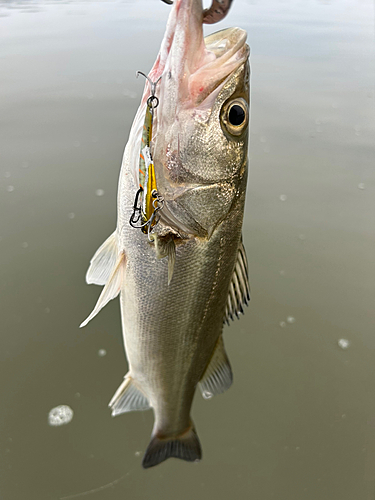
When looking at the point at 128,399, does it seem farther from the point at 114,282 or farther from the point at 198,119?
the point at 198,119

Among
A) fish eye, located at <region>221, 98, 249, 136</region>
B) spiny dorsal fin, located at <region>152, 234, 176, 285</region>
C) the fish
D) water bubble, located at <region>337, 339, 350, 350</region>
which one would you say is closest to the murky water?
water bubble, located at <region>337, 339, 350, 350</region>

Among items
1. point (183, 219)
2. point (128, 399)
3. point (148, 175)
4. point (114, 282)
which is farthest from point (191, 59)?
point (128, 399)

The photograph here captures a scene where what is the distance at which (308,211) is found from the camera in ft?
9.80

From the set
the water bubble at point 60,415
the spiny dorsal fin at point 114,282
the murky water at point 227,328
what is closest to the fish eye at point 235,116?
the spiny dorsal fin at point 114,282

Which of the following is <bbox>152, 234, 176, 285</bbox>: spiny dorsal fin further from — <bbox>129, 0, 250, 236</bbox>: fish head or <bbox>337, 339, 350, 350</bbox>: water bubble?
<bbox>337, 339, 350, 350</bbox>: water bubble

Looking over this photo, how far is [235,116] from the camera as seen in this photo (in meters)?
1.09

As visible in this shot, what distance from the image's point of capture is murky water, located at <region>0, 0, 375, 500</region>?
72.8 inches

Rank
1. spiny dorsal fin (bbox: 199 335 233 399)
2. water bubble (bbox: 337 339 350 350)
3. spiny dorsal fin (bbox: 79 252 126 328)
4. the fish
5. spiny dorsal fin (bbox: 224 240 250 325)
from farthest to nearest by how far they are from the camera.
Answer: water bubble (bbox: 337 339 350 350), spiny dorsal fin (bbox: 199 335 233 399), spiny dorsal fin (bbox: 224 240 250 325), spiny dorsal fin (bbox: 79 252 126 328), the fish

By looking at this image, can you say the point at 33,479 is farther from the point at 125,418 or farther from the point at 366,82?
the point at 366,82

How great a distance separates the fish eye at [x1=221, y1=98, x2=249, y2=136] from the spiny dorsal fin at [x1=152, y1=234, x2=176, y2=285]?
0.40 meters

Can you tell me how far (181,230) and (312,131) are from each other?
3340mm

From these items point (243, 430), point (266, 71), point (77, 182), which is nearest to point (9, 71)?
point (77, 182)

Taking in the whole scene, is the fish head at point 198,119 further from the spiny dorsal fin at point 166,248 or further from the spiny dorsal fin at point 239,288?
the spiny dorsal fin at point 239,288

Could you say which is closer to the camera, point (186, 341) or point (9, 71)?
point (186, 341)
